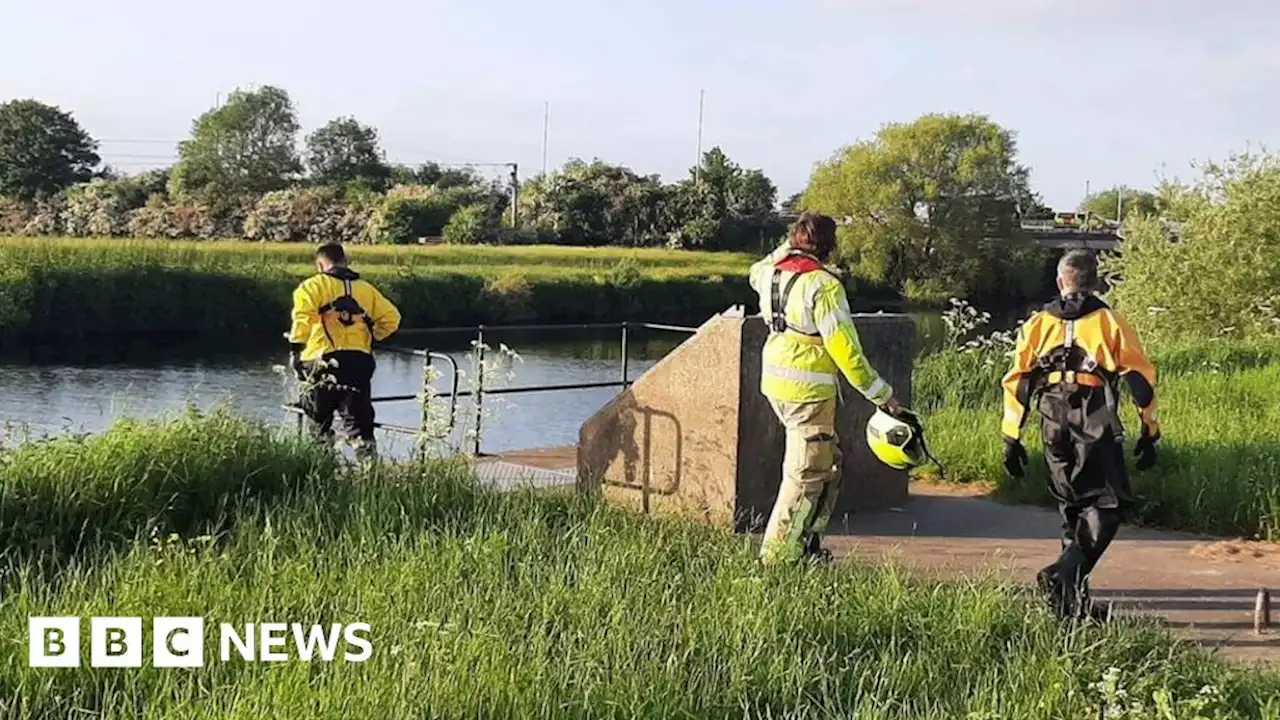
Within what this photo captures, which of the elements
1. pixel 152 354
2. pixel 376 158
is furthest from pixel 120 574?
pixel 376 158

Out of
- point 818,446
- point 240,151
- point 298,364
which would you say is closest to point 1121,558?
point 818,446

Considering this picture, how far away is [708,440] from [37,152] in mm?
71792

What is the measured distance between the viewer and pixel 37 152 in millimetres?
71625

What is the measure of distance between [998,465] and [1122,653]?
4319mm

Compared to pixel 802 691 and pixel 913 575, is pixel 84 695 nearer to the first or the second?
pixel 802 691

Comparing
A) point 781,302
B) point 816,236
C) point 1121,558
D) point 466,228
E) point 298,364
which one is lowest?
point 1121,558

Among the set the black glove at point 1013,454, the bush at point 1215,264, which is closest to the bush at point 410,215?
the bush at point 1215,264

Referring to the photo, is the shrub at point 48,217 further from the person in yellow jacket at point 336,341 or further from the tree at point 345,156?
the person in yellow jacket at point 336,341

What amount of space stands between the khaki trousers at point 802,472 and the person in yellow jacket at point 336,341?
Result: 3.37 m

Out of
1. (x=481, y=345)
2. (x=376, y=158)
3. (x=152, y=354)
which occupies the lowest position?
(x=152, y=354)

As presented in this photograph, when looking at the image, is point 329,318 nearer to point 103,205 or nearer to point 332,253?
point 332,253

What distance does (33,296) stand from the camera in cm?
3097

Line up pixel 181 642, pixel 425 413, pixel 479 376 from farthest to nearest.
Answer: pixel 479 376
pixel 425 413
pixel 181 642

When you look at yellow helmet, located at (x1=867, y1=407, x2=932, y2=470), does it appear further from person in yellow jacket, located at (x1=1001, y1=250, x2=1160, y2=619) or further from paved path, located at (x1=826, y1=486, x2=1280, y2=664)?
paved path, located at (x1=826, y1=486, x2=1280, y2=664)
